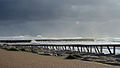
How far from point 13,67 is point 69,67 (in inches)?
121

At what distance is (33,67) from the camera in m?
10.8

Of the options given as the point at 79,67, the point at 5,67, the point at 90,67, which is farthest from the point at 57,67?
the point at 5,67

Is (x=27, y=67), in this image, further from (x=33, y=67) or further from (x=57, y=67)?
(x=57, y=67)

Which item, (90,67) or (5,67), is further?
(90,67)

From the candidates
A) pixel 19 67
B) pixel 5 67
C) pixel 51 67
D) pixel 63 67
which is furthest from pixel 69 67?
pixel 5 67

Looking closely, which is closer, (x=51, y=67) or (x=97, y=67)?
(x=51, y=67)

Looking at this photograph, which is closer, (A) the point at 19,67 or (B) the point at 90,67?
(A) the point at 19,67

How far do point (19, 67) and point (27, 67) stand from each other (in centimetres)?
43

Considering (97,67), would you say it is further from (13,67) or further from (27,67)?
(13,67)

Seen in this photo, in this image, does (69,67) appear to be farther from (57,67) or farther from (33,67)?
(33,67)

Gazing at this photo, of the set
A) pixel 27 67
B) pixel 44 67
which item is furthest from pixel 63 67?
pixel 27 67

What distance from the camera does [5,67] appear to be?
1030 cm

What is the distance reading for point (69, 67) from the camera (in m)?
11.2

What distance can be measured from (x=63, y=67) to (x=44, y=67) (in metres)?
1.06
